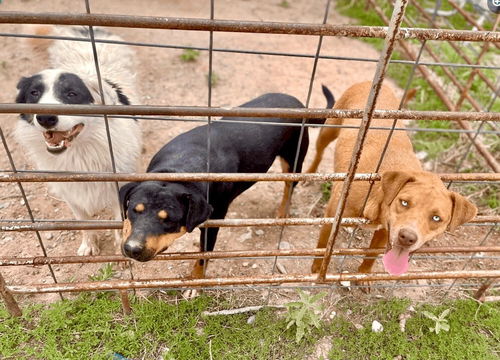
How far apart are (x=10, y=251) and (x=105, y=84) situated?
1507 millimetres

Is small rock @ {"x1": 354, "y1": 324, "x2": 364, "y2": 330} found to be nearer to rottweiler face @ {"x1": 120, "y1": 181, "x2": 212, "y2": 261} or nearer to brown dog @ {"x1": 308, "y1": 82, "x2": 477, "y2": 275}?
brown dog @ {"x1": 308, "y1": 82, "x2": 477, "y2": 275}

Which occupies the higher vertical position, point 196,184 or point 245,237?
point 196,184

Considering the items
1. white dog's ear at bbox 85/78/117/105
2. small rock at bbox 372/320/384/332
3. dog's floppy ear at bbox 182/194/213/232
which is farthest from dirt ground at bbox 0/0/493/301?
white dog's ear at bbox 85/78/117/105

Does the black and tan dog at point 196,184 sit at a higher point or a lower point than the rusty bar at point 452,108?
higher

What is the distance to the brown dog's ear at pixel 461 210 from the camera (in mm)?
2254

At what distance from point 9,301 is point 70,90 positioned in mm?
1406

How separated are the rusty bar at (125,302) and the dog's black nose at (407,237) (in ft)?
5.71

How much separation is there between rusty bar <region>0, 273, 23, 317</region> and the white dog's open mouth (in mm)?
840

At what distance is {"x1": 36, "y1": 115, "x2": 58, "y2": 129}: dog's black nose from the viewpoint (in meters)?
2.39

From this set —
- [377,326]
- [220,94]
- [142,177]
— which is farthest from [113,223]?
[220,94]

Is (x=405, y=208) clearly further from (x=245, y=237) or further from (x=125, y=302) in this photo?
(x=125, y=302)

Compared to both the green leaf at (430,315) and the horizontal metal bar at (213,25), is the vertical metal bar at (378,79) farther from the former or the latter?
the green leaf at (430,315)

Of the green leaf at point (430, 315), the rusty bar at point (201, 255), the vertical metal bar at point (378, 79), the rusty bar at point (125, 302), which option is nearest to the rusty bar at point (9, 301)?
the rusty bar at point (201, 255)

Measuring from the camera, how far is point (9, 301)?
99.0 inches
